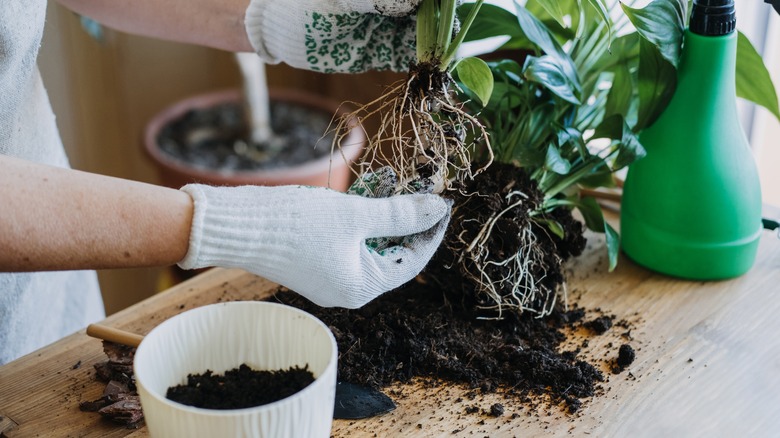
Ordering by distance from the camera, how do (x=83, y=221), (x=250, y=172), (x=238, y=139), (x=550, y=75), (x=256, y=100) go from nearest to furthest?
1. (x=83, y=221)
2. (x=550, y=75)
3. (x=250, y=172)
4. (x=256, y=100)
5. (x=238, y=139)

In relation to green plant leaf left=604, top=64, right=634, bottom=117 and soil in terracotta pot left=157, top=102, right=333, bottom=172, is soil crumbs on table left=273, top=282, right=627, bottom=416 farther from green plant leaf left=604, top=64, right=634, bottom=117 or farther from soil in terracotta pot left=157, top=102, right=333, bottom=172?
soil in terracotta pot left=157, top=102, right=333, bottom=172

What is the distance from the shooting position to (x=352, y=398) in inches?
32.8

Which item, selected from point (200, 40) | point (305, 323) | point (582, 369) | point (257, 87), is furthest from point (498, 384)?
point (257, 87)

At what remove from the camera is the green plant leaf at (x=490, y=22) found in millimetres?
984

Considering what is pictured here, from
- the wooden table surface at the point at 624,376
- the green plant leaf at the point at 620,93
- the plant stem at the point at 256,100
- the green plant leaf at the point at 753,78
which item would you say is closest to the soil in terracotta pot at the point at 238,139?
the plant stem at the point at 256,100

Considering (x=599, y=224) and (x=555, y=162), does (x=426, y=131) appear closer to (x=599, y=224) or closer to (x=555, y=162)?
(x=555, y=162)

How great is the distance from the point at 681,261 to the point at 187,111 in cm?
149

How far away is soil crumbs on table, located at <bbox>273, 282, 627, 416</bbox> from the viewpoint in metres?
0.86

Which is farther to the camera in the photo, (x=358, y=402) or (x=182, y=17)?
(x=182, y=17)

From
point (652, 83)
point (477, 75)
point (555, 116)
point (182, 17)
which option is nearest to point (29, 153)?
point (182, 17)

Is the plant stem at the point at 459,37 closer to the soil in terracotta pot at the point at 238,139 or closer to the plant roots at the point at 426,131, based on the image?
the plant roots at the point at 426,131

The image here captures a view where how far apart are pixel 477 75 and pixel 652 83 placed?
26 centimetres

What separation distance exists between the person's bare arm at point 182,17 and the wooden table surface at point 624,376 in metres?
0.33

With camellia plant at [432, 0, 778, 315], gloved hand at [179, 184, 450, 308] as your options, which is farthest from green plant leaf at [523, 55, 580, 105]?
gloved hand at [179, 184, 450, 308]
